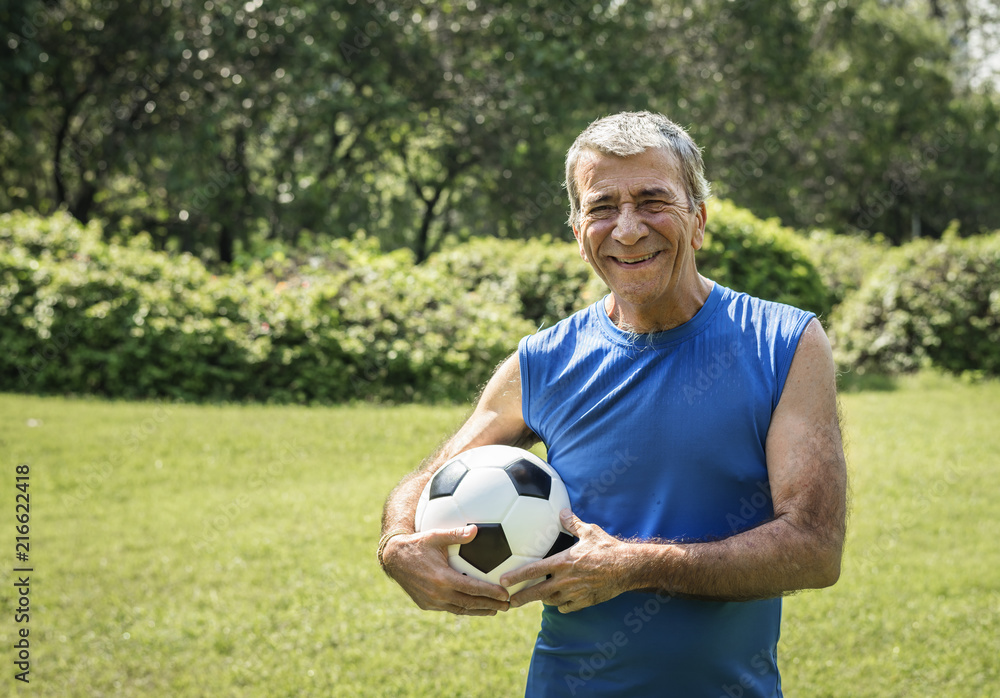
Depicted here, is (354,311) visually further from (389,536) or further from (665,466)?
(665,466)

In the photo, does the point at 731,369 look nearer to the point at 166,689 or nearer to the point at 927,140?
the point at 166,689

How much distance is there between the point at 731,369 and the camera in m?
1.86

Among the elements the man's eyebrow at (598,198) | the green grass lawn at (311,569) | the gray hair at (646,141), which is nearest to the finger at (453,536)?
the man's eyebrow at (598,198)

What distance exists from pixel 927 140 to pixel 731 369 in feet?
76.9

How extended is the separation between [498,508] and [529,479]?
0.10m

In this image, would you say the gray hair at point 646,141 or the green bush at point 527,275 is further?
the green bush at point 527,275

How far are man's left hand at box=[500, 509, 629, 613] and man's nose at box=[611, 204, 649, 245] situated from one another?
66 centimetres

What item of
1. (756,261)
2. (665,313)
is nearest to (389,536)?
(665,313)

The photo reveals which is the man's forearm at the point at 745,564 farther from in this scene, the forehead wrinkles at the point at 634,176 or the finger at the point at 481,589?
the forehead wrinkles at the point at 634,176

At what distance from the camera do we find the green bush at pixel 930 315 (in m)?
9.87

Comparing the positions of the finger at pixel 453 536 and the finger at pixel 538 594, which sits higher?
the finger at pixel 453 536

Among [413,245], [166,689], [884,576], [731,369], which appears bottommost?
[166,689]

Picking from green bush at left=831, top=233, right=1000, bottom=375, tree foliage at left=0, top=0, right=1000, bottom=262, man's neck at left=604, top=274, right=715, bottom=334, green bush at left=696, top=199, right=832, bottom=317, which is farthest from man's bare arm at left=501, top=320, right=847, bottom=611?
tree foliage at left=0, top=0, right=1000, bottom=262

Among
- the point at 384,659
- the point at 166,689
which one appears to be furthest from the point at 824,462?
the point at 166,689
